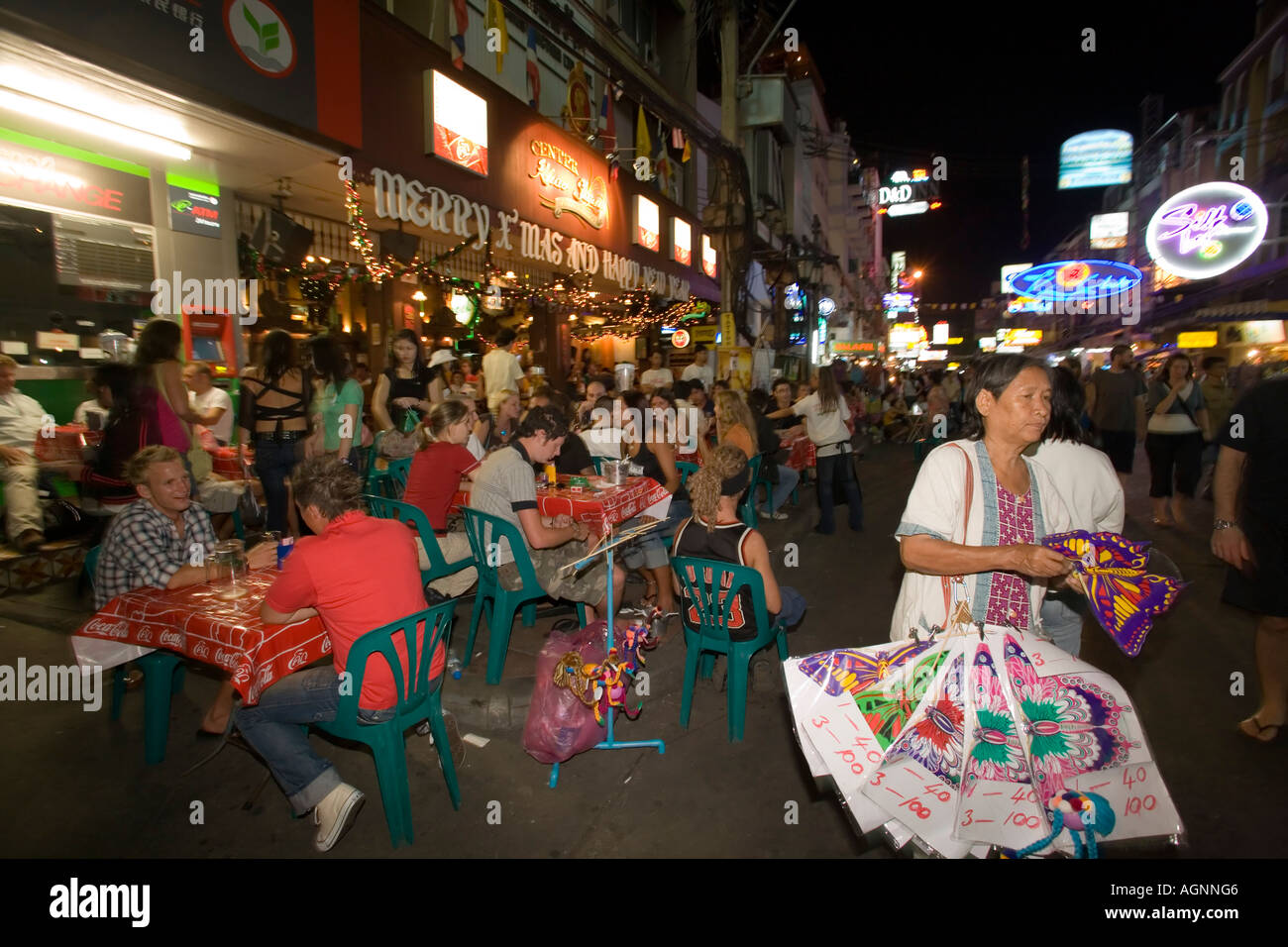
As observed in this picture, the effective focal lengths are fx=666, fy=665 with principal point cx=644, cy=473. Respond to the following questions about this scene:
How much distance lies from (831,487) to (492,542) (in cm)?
511

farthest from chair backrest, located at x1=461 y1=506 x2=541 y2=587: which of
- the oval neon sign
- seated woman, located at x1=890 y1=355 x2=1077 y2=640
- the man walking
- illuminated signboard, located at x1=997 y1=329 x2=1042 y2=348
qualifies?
illuminated signboard, located at x1=997 y1=329 x2=1042 y2=348

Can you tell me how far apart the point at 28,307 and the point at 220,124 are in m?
2.71

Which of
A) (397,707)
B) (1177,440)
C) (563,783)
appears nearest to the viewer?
(397,707)

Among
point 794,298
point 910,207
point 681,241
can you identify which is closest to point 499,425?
point 681,241

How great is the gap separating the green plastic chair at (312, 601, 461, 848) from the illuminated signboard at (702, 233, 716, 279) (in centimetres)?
1757

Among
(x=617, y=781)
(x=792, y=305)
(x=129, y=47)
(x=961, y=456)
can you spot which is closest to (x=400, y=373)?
(x=129, y=47)

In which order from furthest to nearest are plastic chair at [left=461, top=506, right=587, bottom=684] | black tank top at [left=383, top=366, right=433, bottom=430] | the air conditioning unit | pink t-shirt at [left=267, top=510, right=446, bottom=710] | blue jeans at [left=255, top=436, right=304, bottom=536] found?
black tank top at [left=383, top=366, right=433, bottom=430] < the air conditioning unit < blue jeans at [left=255, top=436, right=304, bottom=536] < plastic chair at [left=461, top=506, right=587, bottom=684] < pink t-shirt at [left=267, top=510, right=446, bottom=710]

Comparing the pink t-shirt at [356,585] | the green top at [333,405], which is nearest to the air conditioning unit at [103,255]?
the green top at [333,405]

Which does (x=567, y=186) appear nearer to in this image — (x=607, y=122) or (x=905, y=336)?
(x=607, y=122)

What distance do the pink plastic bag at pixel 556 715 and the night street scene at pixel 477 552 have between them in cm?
2

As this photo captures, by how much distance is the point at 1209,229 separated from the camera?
12500 millimetres

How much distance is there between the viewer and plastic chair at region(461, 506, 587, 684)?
4.22m

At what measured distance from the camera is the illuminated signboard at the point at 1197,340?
19.4 m

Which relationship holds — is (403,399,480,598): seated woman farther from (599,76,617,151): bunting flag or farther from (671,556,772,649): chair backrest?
(599,76,617,151): bunting flag
